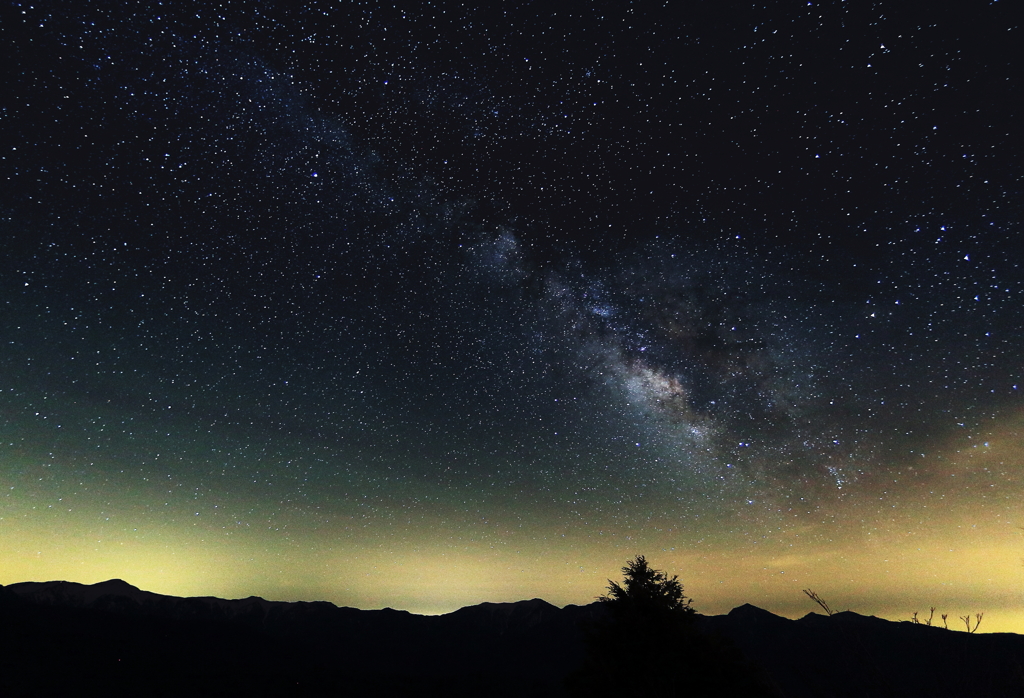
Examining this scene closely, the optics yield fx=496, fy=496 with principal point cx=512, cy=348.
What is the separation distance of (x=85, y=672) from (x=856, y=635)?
131981 millimetres

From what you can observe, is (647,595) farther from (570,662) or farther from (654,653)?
(570,662)

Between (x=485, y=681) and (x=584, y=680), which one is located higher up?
(x=584, y=680)

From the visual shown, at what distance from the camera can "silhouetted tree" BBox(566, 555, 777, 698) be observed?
449 inches

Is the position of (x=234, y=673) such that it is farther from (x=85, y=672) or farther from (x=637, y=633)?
(x=637, y=633)

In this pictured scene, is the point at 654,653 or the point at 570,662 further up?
the point at 654,653

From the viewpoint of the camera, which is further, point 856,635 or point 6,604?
point 6,604

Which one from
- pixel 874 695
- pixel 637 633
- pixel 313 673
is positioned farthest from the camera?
pixel 313 673

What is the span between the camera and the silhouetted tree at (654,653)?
11.4 metres

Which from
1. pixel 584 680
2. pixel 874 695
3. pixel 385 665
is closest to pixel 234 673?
pixel 385 665

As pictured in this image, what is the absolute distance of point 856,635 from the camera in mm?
5965

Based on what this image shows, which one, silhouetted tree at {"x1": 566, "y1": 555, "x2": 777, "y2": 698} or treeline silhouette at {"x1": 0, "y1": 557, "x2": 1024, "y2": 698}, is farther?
silhouetted tree at {"x1": 566, "y1": 555, "x2": 777, "y2": 698}

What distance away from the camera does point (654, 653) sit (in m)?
12.2

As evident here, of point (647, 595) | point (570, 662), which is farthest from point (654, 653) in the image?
point (570, 662)

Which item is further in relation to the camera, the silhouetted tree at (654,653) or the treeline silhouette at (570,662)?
the silhouetted tree at (654,653)
